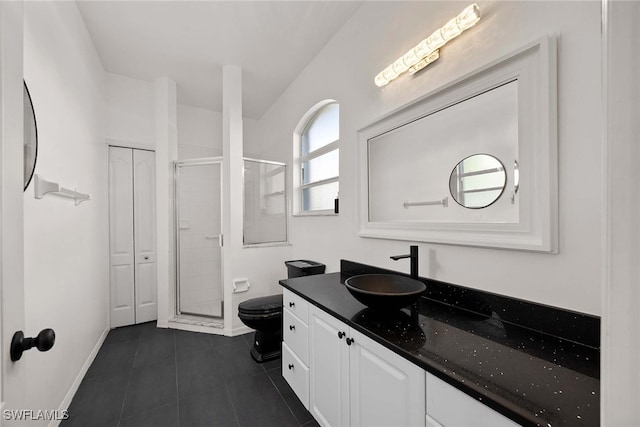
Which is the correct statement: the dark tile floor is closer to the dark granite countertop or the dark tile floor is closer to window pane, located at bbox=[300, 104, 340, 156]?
the dark granite countertop

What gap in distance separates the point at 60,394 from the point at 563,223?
110 inches

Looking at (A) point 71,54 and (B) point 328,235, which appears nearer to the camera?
(A) point 71,54

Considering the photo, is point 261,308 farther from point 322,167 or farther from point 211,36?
point 211,36

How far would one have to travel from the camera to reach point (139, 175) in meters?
3.08

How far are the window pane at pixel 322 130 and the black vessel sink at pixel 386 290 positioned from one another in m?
1.38

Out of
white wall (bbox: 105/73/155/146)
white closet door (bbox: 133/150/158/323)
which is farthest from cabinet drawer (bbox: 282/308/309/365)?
white wall (bbox: 105/73/155/146)

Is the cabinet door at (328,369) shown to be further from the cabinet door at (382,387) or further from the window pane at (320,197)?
the window pane at (320,197)

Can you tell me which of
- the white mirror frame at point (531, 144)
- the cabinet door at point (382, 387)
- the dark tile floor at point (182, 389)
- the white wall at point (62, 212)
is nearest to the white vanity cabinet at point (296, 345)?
the dark tile floor at point (182, 389)

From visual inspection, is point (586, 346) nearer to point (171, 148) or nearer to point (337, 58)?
point (337, 58)

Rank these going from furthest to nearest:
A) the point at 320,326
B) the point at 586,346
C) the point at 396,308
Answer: the point at 320,326, the point at 396,308, the point at 586,346

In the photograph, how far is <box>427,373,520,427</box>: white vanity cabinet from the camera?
2.15ft

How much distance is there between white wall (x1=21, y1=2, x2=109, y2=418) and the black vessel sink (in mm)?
1575

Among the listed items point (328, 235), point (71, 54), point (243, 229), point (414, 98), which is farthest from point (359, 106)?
point (71, 54)

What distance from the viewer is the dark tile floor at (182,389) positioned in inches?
61.9
